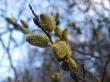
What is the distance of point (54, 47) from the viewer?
1839 mm

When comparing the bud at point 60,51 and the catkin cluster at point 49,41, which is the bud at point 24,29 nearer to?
the catkin cluster at point 49,41

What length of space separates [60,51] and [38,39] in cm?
16

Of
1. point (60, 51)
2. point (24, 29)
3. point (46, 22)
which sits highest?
point (46, 22)

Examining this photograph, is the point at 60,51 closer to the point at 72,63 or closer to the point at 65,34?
the point at 72,63

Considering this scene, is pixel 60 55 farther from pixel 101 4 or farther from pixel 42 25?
pixel 101 4

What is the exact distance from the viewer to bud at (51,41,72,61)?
5.99 feet

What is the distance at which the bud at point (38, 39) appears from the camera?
190 cm

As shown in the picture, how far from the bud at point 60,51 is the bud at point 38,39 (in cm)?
6

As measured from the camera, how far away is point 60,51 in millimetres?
1831

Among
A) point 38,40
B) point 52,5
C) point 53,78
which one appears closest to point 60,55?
point 38,40

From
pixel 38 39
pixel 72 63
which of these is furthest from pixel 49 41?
pixel 72 63

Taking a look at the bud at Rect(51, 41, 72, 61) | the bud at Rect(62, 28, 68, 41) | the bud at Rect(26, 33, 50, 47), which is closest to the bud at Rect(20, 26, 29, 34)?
the bud at Rect(62, 28, 68, 41)

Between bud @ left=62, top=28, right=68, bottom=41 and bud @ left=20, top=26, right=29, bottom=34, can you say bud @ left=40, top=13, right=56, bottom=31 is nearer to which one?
bud @ left=62, top=28, right=68, bottom=41

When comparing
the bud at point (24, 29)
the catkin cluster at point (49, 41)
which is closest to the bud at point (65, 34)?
the bud at point (24, 29)
